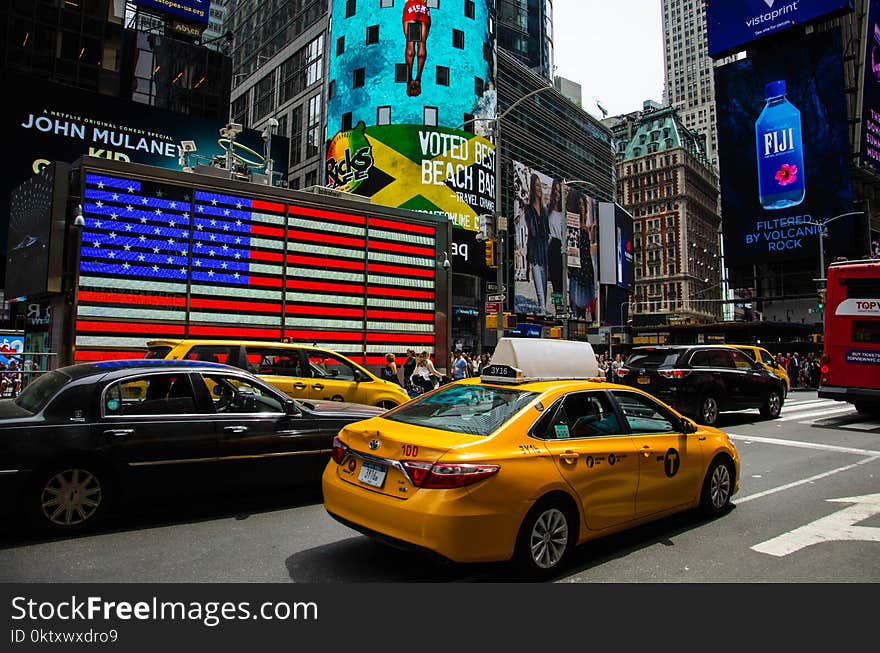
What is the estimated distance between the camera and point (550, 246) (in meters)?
62.2

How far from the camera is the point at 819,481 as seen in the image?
302 inches

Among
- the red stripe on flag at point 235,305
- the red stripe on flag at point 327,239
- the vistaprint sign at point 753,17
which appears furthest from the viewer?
the vistaprint sign at point 753,17

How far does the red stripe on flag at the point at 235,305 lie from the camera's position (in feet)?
45.1

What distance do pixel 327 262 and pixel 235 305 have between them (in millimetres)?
2714

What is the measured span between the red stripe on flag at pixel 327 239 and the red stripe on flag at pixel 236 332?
8.37ft

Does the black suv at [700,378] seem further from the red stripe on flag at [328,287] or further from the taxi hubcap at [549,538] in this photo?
the taxi hubcap at [549,538]

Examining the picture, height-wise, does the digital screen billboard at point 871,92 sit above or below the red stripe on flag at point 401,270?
above

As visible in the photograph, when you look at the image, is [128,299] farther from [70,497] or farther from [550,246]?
[550,246]

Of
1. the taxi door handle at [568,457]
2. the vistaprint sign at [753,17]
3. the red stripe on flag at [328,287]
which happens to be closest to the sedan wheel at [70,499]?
the taxi door handle at [568,457]

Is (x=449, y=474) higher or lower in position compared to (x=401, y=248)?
lower

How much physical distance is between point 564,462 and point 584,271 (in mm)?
67150

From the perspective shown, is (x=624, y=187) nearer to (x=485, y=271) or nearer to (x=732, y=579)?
(x=485, y=271)

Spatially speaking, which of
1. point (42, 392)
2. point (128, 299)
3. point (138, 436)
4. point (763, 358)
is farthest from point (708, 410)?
point (128, 299)
